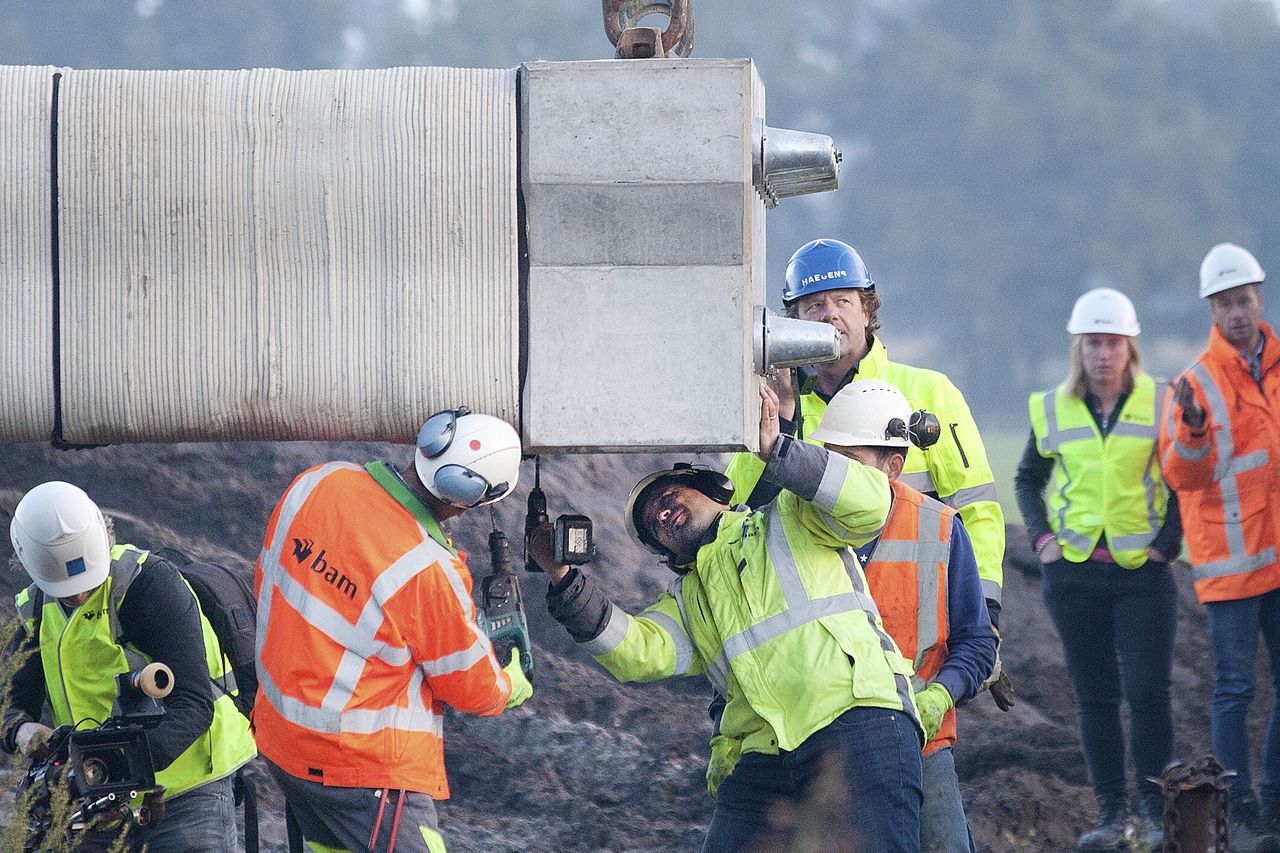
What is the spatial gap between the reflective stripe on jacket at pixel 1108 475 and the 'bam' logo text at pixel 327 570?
4139mm

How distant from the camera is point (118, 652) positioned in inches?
222

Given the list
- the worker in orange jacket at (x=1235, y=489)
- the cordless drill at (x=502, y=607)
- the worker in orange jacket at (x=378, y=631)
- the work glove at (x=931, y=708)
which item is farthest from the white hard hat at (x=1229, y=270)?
the worker in orange jacket at (x=378, y=631)

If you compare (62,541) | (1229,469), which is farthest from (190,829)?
(1229,469)

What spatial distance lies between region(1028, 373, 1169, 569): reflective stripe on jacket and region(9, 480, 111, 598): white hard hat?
4.17 metres

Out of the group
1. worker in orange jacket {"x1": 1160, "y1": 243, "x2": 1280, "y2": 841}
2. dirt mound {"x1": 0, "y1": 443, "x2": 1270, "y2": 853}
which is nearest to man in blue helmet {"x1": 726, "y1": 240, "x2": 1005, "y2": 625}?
worker in orange jacket {"x1": 1160, "y1": 243, "x2": 1280, "y2": 841}

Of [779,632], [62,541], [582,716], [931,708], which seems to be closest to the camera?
[779,632]

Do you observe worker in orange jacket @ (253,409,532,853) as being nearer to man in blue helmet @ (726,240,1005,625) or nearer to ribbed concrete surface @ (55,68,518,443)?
ribbed concrete surface @ (55,68,518,443)

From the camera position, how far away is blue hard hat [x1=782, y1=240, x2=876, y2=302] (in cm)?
595

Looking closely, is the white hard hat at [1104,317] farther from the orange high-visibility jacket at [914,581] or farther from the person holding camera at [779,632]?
the person holding camera at [779,632]

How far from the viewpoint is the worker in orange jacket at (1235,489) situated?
291 inches

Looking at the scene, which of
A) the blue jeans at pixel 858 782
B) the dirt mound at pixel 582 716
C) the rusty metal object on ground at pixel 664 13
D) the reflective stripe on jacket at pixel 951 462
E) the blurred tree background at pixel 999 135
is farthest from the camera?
the blurred tree background at pixel 999 135

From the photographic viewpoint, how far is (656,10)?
5.00m

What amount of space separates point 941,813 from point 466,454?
1.83 m

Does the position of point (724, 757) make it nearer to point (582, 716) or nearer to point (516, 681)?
point (516, 681)
